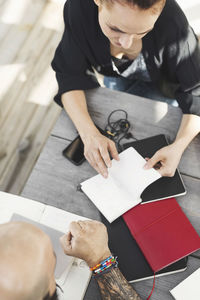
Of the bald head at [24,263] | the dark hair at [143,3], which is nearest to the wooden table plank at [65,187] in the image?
the bald head at [24,263]

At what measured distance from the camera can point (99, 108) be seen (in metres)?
1.27

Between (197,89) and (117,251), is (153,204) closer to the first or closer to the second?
(117,251)

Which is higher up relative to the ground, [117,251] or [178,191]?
[178,191]

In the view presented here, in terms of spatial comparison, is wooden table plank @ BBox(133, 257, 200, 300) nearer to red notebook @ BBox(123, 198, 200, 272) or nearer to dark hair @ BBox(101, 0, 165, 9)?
red notebook @ BBox(123, 198, 200, 272)

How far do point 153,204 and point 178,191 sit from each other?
0.10 meters

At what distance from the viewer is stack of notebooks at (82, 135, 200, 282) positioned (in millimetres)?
988

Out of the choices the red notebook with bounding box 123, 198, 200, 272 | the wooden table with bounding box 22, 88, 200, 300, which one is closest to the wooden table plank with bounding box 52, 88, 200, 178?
the wooden table with bounding box 22, 88, 200, 300

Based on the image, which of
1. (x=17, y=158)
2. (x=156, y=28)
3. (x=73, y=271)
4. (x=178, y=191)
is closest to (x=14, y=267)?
(x=73, y=271)

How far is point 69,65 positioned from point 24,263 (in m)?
0.87

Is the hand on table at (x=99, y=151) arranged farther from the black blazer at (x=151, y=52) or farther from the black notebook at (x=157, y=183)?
the black blazer at (x=151, y=52)

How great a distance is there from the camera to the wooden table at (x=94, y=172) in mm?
995

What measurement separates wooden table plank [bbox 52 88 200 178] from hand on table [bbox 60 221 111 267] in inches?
16.0

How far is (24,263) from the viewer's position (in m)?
0.64

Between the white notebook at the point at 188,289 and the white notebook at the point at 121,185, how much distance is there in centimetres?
28
